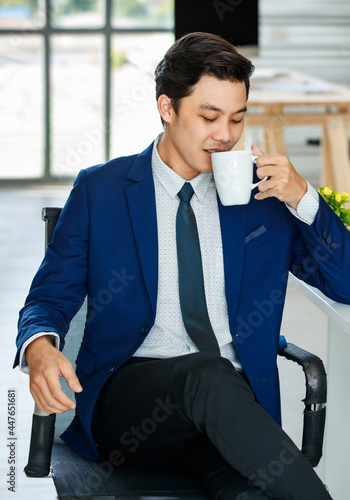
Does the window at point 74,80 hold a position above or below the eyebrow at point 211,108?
above

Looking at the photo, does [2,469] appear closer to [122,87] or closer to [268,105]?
[268,105]

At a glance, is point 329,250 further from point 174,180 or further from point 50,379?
point 50,379

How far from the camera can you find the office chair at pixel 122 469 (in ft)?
4.50

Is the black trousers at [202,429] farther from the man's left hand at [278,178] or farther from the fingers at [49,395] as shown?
the man's left hand at [278,178]

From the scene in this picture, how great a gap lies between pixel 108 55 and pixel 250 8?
3690mm

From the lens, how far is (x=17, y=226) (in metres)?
5.59

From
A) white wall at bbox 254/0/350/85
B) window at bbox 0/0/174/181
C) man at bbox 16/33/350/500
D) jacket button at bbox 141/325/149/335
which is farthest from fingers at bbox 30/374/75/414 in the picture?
white wall at bbox 254/0/350/85

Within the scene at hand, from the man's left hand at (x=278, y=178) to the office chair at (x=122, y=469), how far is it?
12.8 inches

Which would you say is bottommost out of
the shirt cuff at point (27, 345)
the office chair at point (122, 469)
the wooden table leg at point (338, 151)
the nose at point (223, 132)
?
the office chair at point (122, 469)

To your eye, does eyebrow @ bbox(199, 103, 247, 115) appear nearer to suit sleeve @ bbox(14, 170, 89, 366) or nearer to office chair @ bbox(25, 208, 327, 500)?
suit sleeve @ bbox(14, 170, 89, 366)

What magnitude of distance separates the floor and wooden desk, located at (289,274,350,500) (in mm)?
388

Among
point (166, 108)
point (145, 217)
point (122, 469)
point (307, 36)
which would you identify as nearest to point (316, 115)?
point (307, 36)

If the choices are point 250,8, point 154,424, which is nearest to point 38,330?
point 154,424

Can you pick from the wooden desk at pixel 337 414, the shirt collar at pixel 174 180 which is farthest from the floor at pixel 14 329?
the shirt collar at pixel 174 180
